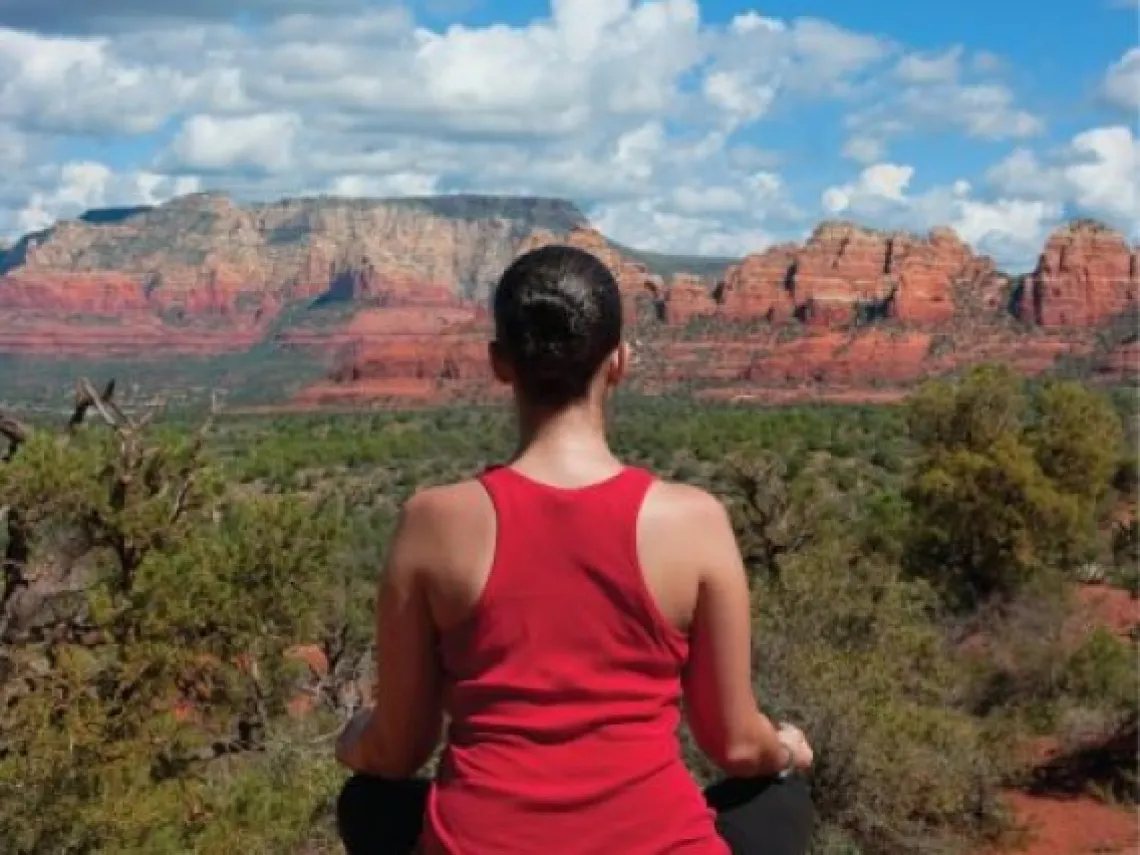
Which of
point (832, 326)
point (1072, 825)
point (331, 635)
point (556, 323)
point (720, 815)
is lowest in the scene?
point (1072, 825)

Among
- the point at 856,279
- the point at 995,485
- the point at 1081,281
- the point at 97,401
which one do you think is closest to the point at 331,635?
the point at 97,401

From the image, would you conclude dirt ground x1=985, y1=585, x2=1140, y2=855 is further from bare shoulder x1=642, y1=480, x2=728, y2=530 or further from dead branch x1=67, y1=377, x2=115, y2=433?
bare shoulder x1=642, y1=480, x2=728, y2=530

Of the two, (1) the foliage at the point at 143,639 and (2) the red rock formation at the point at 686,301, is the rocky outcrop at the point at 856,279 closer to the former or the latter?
(2) the red rock formation at the point at 686,301

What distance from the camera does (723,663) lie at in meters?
2.27

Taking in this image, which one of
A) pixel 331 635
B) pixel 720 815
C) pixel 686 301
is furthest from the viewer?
pixel 686 301

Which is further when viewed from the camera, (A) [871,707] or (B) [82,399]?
(A) [871,707]

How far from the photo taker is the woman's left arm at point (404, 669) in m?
2.22

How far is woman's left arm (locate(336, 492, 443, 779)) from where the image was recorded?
87.6 inches

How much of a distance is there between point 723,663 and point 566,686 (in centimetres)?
25

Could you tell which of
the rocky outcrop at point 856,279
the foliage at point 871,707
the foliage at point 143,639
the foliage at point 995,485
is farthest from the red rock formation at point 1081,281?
the foliage at point 143,639

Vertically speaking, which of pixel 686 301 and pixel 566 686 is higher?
pixel 566 686

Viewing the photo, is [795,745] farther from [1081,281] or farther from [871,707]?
[1081,281]

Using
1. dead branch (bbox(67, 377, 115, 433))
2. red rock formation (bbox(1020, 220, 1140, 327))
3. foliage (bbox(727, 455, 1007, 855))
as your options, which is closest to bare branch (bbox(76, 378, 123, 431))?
dead branch (bbox(67, 377, 115, 433))

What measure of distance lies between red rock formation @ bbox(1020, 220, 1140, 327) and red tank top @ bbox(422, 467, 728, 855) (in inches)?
3851
